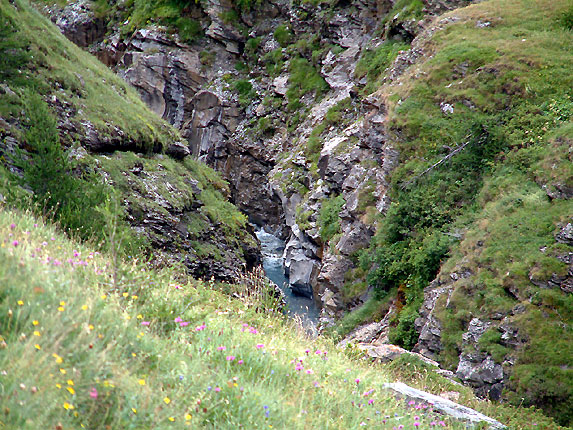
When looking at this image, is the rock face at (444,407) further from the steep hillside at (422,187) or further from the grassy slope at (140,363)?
the steep hillside at (422,187)

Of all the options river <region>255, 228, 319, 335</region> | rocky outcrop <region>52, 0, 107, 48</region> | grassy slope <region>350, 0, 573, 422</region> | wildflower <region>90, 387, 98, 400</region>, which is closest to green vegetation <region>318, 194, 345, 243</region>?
river <region>255, 228, 319, 335</region>

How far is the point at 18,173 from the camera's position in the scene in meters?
22.0

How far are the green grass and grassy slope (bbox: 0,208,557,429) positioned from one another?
0.02 metres

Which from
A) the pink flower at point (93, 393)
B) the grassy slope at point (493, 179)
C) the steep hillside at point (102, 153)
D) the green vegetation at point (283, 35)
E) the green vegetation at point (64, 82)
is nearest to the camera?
the pink flower at point (93, 393)

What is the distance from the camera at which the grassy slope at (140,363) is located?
14.3ft

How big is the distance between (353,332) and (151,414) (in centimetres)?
2085

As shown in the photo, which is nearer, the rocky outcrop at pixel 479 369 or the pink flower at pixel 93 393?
the pink flower at pixel 93 393

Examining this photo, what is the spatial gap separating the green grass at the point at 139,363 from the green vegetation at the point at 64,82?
20668 millimetres

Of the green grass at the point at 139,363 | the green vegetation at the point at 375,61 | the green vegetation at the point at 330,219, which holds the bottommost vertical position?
the green vegetation at the point at 330,219

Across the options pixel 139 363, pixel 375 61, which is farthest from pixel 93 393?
pixel 375 61

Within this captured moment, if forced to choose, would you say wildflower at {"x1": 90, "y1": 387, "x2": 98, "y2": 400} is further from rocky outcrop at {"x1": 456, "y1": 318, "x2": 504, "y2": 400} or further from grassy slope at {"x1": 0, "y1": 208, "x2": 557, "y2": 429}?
rocky outcrop at {"x1": 456, "y1": 318, "x2": 504, "y2": 400}

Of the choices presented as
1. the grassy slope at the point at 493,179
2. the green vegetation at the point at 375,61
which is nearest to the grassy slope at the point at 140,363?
the grassy slope at the point at 493,179

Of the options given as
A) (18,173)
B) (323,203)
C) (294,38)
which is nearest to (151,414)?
(18,173)

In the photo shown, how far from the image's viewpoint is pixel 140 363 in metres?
5.31
